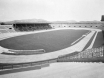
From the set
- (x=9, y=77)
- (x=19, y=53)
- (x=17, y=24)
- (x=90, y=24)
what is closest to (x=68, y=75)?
Answer: (x=9, y=77)

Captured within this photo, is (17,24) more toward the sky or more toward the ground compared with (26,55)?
more toward the sky

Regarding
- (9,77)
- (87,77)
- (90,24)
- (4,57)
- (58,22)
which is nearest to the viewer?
(87,77)

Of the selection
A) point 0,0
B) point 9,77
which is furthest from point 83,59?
point 0,0

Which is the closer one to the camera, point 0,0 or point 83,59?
point 83,59

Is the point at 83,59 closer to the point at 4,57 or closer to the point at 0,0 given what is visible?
the point at 4,57

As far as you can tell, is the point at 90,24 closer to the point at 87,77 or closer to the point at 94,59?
the point at 94,59

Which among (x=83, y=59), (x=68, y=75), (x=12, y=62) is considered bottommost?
(x=12, y=62)

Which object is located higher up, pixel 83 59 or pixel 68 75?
pixel 68 75

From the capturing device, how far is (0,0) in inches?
536

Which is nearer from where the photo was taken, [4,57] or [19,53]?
[4,57]

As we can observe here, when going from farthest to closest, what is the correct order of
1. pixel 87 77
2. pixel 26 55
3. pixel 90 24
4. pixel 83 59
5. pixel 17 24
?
1. pixel 90 24
2. pixel 17 24
3. pixel 26 55
4. pixel 83 59
5. pixel 87 77

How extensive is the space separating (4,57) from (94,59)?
8293 mm

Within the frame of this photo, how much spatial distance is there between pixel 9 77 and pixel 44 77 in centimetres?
178

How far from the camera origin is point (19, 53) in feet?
32.9
